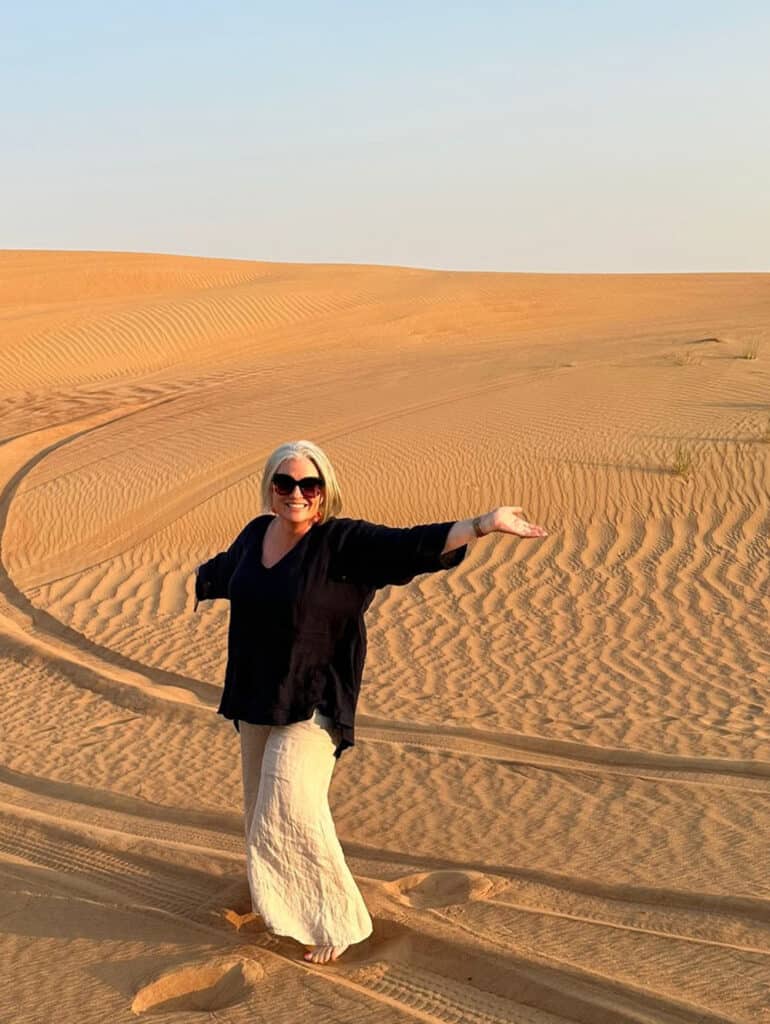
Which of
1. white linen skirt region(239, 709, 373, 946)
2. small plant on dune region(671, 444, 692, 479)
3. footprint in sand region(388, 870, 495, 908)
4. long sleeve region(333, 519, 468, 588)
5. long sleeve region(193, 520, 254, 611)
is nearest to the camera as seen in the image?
long sleeve region(333, 519, 468, 588)

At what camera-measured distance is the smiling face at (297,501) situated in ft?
14.5

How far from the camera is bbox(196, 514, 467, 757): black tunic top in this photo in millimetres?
4449

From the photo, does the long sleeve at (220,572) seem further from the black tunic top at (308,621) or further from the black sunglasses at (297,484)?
the black sunglasses at (297,484)

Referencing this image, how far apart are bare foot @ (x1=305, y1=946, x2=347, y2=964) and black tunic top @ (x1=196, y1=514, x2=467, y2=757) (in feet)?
2.27

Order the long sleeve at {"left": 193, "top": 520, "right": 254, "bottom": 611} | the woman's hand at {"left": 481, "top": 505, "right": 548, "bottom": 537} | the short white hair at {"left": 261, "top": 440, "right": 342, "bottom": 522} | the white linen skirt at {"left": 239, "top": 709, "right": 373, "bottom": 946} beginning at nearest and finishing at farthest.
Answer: the woman's hand at {"left": 481, "top": 505, "right": 548, "bottom": 537}
the short white hair at {"left": 261, "top": 440, "right": 342, "bottom": 522}
the white linen skirt at {"left": 239, "top": 709, "right": 373, "bottom": 946}
the long sleeve at {"left": 193, "top": 520, "right": 254, "bottom": 611}

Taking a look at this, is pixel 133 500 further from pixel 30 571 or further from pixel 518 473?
pixel 518 473

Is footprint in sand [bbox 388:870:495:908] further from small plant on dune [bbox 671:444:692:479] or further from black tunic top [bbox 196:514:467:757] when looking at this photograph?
small plant on dune [bbox 671:444:692:479]

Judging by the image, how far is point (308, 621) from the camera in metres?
4.47

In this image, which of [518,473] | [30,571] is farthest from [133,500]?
[518,473]

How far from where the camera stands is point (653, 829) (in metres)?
5.84

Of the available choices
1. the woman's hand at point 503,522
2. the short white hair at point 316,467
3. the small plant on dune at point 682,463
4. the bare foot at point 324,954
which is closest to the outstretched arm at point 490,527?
the woman's hand at point 503,522

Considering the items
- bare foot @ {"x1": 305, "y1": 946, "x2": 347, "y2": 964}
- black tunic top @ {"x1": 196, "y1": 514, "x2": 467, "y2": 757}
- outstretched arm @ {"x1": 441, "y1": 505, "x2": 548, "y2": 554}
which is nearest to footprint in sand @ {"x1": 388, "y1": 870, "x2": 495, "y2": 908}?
bare foot @ {"x1": 305, "y1": 946, "x2": 347, "y2": 964}

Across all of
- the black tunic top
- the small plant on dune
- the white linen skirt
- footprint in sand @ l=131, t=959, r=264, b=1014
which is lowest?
footprint in sand @ l=131, t=959, r=264, b=1014

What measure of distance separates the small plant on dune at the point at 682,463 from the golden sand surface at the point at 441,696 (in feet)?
0.20
